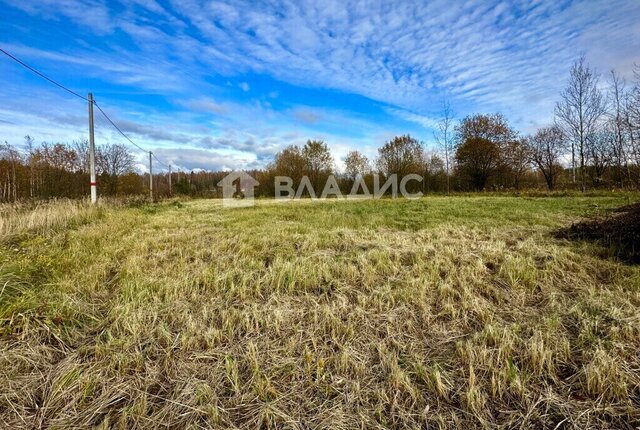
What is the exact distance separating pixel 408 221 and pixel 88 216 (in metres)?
9.72

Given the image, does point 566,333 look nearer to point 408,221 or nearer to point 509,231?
point 509,231

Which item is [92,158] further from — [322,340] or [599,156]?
[599,156]

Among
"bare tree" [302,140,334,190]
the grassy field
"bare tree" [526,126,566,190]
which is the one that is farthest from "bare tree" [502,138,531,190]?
the grassy field

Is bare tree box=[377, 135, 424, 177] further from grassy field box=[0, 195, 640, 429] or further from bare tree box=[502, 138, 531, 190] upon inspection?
grassy field box=[0, 195, 640, 429]

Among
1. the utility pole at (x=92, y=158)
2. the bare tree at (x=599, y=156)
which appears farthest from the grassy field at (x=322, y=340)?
the bare tree at (x=599, y=156)

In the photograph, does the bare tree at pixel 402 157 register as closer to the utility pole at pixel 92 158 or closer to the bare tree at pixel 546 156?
the bare tree at pixel 546 156

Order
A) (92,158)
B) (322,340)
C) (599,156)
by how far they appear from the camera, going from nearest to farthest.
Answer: (322,340)
(92,158)
(599,156)

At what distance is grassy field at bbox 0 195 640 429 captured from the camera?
6.34ft

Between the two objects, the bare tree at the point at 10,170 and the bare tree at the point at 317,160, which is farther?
the bare tree at the point at 317,160

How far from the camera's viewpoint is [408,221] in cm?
887

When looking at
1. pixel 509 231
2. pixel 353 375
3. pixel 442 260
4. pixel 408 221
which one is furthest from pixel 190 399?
pixel 408 221

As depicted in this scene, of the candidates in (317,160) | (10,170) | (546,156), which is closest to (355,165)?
(317,160)

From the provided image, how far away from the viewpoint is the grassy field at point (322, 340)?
1.93m

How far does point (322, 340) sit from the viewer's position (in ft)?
8.89
